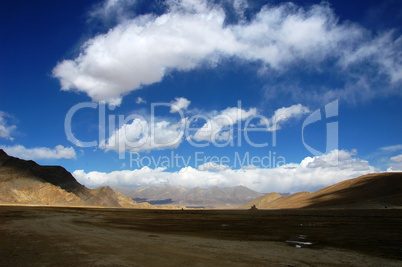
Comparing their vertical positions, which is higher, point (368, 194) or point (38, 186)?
point (368, 194)

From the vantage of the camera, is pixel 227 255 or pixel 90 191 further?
pixel 90 191

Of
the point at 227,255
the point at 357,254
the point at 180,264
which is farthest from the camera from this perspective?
the point at 357,254

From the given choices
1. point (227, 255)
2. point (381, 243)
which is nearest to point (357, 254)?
point (381, 243)

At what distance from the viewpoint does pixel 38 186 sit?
148 meters

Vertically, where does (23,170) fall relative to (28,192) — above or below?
above

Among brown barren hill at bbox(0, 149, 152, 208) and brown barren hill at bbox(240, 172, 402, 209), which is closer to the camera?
brown barren hill at bbox(240, 172, 402, 209)

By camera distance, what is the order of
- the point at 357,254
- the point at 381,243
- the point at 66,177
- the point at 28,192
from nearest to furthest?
the point at 357,254 < the point at 381,243 < the point at 28,192 < the point at 66,177

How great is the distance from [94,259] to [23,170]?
173 metres

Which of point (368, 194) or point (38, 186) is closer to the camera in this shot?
point (368, 194)

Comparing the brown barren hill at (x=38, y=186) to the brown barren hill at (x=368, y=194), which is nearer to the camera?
the brown barren hill at (x=368, y=194)

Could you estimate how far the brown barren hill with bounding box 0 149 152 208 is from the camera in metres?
136

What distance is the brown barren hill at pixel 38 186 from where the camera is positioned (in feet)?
445

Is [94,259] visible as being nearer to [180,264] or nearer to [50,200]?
[180,264]

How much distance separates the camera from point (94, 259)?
11742 mm
